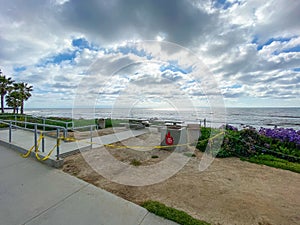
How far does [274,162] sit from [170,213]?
411 centimetres

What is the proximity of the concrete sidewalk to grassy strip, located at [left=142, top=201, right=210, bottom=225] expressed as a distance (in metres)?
0.07

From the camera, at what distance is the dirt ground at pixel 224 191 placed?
230cm

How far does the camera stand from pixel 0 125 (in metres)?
9.38

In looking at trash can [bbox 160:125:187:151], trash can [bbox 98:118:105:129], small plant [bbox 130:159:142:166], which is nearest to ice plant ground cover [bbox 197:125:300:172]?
trash can [bbox 160:125:187:151]

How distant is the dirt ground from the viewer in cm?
230

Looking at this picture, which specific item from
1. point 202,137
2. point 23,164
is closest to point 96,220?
point 23,164

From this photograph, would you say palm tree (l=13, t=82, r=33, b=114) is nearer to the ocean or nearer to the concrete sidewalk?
the ocean

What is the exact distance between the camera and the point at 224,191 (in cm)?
295

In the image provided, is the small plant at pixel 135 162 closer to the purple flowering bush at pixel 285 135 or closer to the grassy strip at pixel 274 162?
the grassy strip at pixel 274 162

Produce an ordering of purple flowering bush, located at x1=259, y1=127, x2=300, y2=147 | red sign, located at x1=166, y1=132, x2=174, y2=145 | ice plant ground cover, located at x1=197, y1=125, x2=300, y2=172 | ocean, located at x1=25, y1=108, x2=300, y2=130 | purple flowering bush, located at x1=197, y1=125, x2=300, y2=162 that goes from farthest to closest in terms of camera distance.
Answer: ocean, located at x1=25, y1=108, x2=300, y2=130 < red sign, located at x1=166, y1=132, x2=174, y2=145 < purple flowering bush, located at x1=259, y1=127, x2=300, y2=147 < purple flowering bush, located at x1=197, y1=125, x2=300, y2=162 < ice plant ground cover, located at x1=197, y1=125, x2=300, y2=172

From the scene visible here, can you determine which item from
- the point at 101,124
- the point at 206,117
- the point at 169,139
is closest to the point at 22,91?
the point at 101,124

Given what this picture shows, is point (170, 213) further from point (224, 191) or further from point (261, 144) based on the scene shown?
point (261, 144)

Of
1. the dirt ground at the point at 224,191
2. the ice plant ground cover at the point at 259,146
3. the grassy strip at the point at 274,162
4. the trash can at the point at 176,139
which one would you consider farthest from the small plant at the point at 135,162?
the grassy strip at the point at 274,162

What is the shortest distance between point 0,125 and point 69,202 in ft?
33.9
